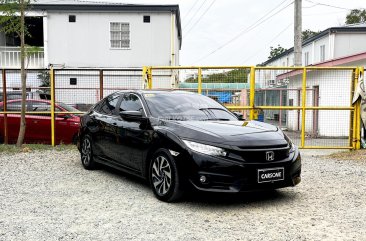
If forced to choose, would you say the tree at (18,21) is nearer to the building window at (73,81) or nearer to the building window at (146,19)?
the building window at (73,81)

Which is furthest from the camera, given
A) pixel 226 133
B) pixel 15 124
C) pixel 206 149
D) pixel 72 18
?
pixel 72 18

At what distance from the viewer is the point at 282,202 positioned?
530 cm

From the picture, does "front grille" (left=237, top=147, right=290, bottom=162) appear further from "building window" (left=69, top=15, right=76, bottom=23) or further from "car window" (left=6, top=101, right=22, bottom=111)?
"building window" (left=69, top=15, right=76, bottom=23)

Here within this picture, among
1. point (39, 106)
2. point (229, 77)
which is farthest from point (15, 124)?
point (229, 77)

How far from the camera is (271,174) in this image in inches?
193

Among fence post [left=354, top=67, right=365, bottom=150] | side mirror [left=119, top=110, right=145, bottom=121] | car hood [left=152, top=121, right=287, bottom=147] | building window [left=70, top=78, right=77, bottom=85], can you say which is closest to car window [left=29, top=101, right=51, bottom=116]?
building window [left=70, top=78, right=77, bottom=85]

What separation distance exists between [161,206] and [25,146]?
21.0 feet

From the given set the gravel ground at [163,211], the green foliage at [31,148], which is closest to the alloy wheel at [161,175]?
the gravel ground at [163,211]

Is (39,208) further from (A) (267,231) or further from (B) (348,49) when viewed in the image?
(B) (348,49)

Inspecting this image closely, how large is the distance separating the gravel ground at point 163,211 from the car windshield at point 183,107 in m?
1.19

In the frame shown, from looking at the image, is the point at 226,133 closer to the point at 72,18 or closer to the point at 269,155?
the point at 269,155

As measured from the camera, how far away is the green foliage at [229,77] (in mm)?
9797

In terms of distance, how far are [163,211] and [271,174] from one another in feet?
4.70

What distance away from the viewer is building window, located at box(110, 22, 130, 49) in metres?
22.6
